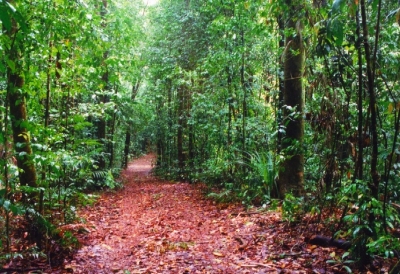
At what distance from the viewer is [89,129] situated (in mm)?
13047

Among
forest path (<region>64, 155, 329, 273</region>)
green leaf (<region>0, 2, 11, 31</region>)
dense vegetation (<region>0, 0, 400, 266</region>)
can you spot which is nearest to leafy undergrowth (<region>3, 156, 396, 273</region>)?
forest path (<region>64, 155, 329, 273</region>)

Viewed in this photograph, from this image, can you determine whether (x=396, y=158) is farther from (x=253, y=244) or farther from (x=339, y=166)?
(x=253, y=244)

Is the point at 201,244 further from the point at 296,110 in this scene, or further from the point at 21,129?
the point at 21,129

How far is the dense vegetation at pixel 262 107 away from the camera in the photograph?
11.5 feet

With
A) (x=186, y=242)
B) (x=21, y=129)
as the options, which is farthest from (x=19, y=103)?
(x=186, y=242)

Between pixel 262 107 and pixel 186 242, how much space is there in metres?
6.13

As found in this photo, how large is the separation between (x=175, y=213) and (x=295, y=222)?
3607 millimetres

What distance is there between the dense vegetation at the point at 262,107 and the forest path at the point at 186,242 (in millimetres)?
623

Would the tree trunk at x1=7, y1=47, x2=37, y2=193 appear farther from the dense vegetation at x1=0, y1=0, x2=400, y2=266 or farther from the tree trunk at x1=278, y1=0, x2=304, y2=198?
the tree trunk at x1=278, y1=0, x2=304, y2=198

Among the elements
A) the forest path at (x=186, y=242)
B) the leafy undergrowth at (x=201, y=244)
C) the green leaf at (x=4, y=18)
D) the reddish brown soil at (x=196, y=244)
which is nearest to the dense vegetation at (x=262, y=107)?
the green leaf at (x=4, y=18)

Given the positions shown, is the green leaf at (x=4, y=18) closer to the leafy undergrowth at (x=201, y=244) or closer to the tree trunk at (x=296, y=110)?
the leafy undergrowth at (x=201, y=244)

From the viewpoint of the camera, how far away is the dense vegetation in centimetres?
352

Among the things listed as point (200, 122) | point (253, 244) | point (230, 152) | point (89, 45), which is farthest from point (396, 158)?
point (200, 122)

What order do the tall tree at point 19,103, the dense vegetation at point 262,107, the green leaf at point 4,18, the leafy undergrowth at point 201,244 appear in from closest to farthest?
the green leaf at point 4,18
the dense vegetation at point 262,107
the tall tree at point 19,103
the leafy undergrowth at point 201,244
